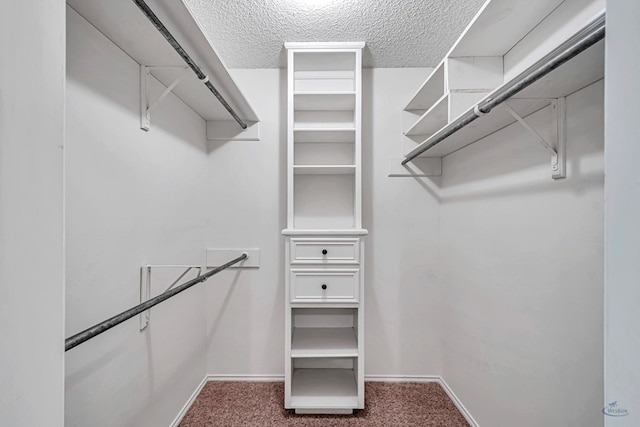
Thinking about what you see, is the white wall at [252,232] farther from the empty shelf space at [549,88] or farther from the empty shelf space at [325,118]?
the empty shelf space at [549,88]

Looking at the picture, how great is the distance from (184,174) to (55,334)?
1.47m

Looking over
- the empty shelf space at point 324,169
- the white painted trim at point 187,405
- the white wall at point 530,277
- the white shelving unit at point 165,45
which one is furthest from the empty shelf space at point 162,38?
the white painted trim at point 187,405

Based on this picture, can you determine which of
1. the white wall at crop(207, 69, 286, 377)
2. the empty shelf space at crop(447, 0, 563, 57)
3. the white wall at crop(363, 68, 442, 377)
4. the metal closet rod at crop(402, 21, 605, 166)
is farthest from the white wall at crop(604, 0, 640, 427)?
the white wall at crop(207, 69, 286, 377)

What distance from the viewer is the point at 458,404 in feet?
5.88

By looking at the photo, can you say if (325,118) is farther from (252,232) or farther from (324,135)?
(252,232)

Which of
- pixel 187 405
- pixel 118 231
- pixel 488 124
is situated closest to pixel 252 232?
pixel 118 231

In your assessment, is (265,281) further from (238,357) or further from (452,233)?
(452,233)

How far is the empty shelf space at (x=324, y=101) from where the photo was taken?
1.87 meters

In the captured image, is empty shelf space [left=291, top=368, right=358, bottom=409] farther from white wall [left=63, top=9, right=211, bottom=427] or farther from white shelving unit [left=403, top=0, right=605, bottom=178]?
white shelving unit [left=403, top=0, right=605, bottom=178]

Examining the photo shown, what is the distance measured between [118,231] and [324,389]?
1.51 m

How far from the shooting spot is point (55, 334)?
414 millimetres

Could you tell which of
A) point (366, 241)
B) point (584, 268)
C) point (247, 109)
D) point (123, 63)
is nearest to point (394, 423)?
point (366, 241)

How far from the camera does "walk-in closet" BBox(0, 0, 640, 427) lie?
1.29ft

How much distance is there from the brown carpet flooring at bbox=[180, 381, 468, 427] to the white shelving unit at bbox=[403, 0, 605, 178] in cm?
154
